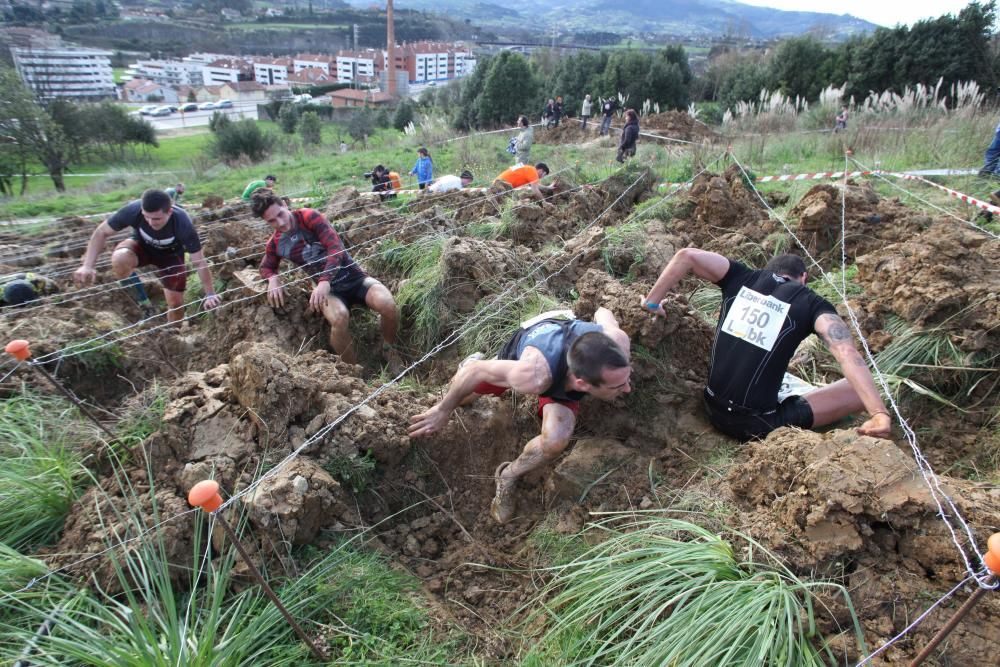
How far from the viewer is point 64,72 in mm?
44500

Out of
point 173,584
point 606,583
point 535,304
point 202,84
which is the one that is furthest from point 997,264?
point 202,84

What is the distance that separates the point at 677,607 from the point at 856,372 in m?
1.58

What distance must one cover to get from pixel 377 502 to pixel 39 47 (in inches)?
2310

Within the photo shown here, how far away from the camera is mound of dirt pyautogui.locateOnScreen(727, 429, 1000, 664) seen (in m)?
1.76

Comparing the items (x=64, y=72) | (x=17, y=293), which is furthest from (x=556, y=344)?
(x=64, y=72)

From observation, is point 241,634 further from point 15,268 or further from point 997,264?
point 15,268

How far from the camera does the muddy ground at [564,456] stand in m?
1.95

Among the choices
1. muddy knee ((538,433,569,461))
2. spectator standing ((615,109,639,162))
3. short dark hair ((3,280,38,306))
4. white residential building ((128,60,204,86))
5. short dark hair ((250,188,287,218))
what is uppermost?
white residential building ((128,60,204,86))

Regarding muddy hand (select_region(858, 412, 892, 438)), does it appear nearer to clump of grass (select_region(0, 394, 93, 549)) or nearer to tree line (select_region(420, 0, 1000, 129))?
clump of grass (select_region(0, 394, 93, 549))

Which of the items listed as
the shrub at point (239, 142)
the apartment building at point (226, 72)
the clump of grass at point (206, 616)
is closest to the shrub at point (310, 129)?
the shrub at point (239, 142)

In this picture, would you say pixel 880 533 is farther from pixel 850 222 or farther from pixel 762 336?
pixel 850 222

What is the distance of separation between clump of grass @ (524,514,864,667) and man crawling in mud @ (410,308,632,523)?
595mm

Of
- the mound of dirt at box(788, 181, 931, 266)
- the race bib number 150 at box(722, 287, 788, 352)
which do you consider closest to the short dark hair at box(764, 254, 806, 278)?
the race bib number 150 at box(722, 287, 788, 352)

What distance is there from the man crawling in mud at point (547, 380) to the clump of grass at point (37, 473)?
5.38 feet
